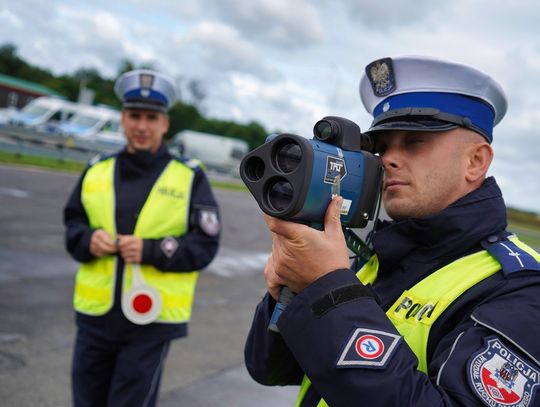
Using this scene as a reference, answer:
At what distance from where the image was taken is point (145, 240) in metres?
2.83

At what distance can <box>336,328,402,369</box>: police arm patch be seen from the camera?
1139 millimetres

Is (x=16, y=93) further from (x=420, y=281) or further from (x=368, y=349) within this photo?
(x=368, y=349)

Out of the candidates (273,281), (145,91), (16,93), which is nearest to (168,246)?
(145,91)

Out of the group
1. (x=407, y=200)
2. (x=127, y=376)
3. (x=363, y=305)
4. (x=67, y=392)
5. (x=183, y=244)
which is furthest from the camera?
(x=67, y=392)

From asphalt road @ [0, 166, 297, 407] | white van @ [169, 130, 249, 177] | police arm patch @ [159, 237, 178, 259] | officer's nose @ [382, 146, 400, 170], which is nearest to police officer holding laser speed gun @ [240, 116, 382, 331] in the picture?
officer's nose @ [382, 146, 400, 170]

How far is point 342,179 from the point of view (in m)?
1.27

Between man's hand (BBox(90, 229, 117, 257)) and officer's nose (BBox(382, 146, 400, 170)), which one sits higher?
officer's nose (BBox(382, 146, 400, 170))

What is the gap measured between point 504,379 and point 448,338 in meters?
0.16

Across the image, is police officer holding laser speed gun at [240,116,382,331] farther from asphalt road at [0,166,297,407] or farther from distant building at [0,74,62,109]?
distant building at [0,74,62,109]

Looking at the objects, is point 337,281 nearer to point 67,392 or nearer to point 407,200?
point 407,200

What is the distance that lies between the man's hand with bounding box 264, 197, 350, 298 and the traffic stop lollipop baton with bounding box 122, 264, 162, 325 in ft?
5.46

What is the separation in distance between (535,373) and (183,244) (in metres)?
2.08

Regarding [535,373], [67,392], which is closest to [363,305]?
[535,373]

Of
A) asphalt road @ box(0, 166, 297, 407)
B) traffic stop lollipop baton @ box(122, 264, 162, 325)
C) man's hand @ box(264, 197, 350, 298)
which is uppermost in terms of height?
man's hand @ box(264, 197, 350, 298)
